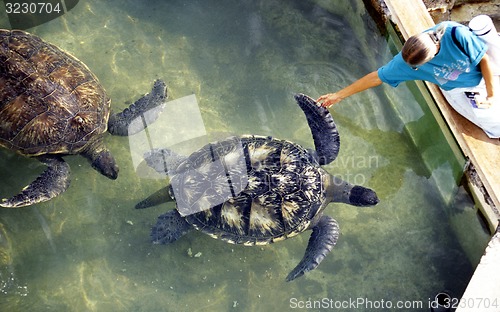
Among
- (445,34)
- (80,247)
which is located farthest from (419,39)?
(80,247)

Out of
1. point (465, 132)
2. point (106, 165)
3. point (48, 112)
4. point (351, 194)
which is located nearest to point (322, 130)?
point (351, 194)

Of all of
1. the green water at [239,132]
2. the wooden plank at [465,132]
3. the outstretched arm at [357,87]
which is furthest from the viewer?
the green water at [239,132]

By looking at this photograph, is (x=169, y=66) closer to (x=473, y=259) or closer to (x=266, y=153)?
Result: (x=266, y=153)

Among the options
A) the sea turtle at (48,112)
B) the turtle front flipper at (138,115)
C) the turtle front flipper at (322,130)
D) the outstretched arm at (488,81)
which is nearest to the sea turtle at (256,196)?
the turtle front flipper at (322,130)

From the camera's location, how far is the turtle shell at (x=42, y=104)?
13.1 ft

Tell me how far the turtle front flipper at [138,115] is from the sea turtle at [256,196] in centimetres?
72

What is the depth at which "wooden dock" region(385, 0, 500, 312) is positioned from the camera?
362 centimetres

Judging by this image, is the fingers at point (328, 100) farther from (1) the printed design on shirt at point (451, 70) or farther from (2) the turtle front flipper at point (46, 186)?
(2) the turtle front flipper at point (46, 186)

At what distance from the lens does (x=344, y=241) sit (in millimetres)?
4406

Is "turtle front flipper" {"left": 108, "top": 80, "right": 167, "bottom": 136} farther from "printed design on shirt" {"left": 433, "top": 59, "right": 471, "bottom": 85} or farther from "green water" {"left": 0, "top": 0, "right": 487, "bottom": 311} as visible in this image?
"printed design on shirt" {"left": 433, "top": 59, "right": 471, "bottom": 85}

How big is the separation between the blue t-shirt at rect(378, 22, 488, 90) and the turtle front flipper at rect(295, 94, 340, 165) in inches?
27.5

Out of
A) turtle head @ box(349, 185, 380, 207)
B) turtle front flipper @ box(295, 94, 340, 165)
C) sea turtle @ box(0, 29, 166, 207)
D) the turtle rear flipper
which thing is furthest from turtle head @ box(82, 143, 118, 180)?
turtle head @ box(349, 185, 380, 207)

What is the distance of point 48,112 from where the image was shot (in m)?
4.02

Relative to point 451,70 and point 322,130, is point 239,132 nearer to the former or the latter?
point 322,130
